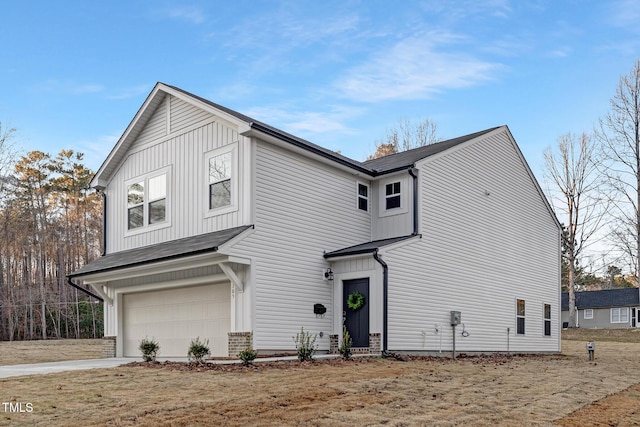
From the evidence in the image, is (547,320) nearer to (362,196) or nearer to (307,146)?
(362,196)

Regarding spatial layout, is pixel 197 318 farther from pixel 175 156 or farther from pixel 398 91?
pixel 398 91

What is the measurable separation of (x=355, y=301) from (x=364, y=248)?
4.61 feet

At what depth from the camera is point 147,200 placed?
62.1 feet

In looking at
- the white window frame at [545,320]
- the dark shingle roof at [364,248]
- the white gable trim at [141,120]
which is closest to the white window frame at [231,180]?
the white gable trim at [141,120]

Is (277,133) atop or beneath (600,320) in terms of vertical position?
atop

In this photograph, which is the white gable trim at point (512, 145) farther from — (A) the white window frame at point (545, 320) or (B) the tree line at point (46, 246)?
(B) the tree line at point (46, 246)

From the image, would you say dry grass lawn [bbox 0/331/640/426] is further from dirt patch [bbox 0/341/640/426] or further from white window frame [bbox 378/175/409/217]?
white window frame [bbox 378/175/409/217]

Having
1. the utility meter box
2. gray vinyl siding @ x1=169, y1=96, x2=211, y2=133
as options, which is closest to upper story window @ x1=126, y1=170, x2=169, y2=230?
gray vinyl siding @ x1=169, y1=96, x2=211, y2=133

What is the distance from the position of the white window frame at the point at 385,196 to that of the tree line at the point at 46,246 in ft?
86.8

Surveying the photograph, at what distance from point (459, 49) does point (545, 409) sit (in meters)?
14.0

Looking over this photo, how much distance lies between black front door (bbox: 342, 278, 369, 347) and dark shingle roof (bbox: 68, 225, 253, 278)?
3516mm

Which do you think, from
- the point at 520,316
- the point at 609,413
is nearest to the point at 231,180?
the point at 609,413

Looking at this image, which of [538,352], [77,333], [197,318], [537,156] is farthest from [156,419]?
[537,156]

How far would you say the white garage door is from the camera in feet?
53.8
